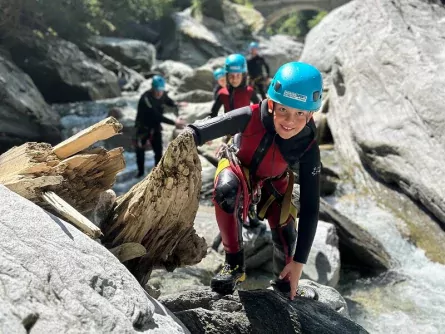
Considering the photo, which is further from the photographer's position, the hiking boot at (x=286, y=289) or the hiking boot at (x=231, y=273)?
the hiking boot at (x=286, y=289)

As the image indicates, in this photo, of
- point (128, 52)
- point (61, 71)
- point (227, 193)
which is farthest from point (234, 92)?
point (128, 52)

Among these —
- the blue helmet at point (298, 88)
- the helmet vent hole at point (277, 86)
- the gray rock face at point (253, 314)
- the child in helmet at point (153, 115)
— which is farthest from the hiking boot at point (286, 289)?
the child in helmet at point (153, 115)

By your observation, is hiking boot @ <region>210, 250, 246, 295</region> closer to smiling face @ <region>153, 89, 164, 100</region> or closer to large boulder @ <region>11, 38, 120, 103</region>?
smiling face @ <region>153, 89, 164, 100</region>

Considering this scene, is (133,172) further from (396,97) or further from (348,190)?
(396,97)

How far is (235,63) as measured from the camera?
8.10 metres

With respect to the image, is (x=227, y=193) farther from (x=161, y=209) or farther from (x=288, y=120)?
(x=288, y=120)

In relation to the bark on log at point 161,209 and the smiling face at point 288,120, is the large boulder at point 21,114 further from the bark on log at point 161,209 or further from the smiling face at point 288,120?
the smiling face at point 288,120

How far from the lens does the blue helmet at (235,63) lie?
8.02 meters

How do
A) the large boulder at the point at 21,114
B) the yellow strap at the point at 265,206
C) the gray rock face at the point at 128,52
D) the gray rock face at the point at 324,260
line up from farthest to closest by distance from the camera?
1. the gray rock face at the point at 128,52
2. the large boulder at the point at 21,114
3. the gray rock face at the point at 324,260
4. the yellow strap at the point at 265,206

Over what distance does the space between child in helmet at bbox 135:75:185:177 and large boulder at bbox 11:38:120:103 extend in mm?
8685

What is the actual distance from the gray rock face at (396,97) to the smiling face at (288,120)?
16.9 ft

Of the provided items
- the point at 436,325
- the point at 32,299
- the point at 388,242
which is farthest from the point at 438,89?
the point at 32,299

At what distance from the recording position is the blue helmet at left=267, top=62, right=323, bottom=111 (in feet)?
11.2

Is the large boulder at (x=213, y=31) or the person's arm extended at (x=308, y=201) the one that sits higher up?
the person's arm extended at (x=308, y=201)
